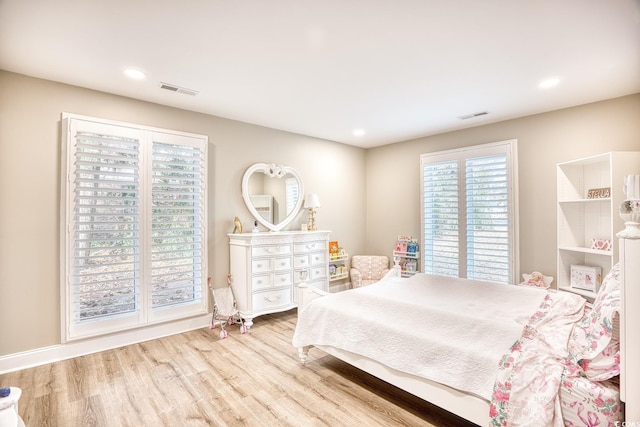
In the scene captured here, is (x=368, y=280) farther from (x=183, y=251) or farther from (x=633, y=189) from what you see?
(x=633, y=189)

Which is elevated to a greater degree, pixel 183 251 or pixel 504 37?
pixel 504 37

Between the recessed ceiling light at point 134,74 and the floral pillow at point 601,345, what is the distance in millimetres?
3627

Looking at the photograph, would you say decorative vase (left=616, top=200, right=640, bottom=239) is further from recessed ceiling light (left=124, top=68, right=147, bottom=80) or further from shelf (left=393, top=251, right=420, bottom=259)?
shelf (left=393, top=251, right=420, bottom=259)

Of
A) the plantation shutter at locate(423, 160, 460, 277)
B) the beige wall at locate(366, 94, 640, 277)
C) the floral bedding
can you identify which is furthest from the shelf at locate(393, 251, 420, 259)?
the floral bedding

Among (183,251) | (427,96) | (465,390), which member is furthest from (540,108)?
(183,251)

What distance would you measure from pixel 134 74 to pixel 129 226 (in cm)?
147

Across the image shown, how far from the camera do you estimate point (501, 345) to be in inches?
70.4

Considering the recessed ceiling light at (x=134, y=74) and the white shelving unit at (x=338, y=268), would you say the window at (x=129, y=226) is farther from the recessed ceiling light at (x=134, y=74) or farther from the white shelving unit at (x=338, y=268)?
the white shelving unit at (x=338, y=268)

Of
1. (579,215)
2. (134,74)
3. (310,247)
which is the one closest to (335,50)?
(134,74)

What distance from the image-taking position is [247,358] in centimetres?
292

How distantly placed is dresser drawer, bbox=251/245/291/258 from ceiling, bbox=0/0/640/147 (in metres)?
1.68

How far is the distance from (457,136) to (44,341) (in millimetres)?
5345

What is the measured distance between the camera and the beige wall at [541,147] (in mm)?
3254

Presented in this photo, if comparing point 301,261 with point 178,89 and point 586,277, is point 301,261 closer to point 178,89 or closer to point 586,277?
point 178,89
